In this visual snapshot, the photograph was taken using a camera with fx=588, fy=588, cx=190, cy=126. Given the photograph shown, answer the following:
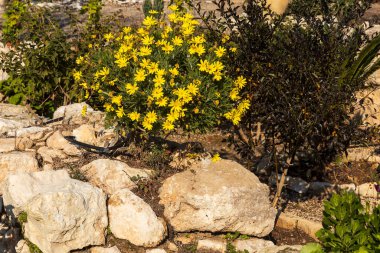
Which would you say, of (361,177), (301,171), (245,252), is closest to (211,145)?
(301,171)

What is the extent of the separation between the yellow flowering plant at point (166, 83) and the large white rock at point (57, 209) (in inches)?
27.9

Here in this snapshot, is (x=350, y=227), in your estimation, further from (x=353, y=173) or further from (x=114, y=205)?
(x=353, y=173)

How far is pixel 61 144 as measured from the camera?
212 inches

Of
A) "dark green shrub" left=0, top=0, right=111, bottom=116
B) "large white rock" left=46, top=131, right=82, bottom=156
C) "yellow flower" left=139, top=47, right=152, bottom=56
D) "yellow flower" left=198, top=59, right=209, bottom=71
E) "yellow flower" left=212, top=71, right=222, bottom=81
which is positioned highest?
"yellow flower" left=139, top=47, right=152, bottom=56

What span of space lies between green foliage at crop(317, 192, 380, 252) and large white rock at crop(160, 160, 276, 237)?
60.2 inches

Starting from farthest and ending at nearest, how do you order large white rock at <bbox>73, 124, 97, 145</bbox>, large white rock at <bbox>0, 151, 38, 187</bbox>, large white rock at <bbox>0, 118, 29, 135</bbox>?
1. large white rock at <bbox>0, 118, 29, 135</bbox>
2. large white rock at <bbox>73, 124, 97, 145</bbox>
3. large white rock at <bbox>0, 151, 38, 187</bbox>

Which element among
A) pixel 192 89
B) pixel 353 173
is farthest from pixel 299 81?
pixel 353 173

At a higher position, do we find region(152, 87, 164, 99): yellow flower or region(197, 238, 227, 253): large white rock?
region(152, 87, 164, 99): yellow flower

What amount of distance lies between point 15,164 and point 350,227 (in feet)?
10.2

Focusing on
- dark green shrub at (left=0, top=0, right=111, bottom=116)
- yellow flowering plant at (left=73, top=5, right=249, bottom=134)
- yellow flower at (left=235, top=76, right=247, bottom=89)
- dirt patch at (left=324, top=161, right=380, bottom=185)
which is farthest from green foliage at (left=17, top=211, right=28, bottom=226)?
dirt patch at (left=324, top=161, right=380, bottom=185)

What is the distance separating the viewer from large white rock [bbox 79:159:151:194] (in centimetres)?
480

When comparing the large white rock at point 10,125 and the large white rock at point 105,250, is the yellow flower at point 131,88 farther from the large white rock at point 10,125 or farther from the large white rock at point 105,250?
the large white rock at point 10,125

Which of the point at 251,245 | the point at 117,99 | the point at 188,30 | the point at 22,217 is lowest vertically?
the point at 251,245

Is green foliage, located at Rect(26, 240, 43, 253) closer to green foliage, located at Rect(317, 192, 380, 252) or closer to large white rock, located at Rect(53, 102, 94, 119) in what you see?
large white rock, located at Rect(53, 102, 94, 119)
